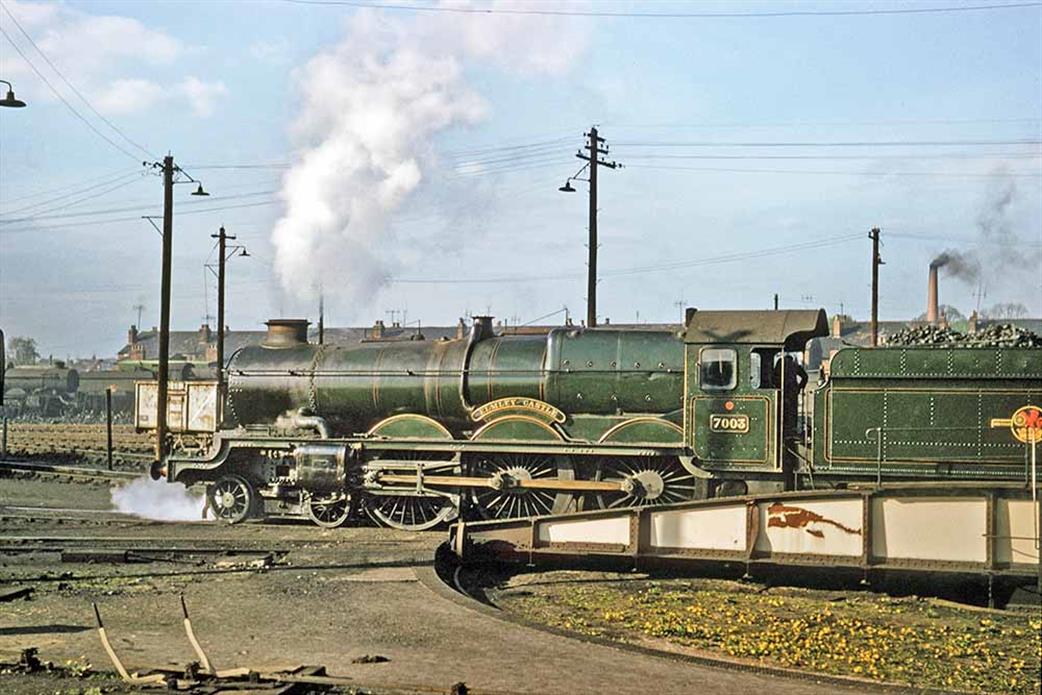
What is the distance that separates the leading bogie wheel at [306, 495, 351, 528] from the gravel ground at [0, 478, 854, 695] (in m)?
1.48

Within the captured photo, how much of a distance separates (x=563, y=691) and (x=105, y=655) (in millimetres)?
3872

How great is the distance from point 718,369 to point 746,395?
542mm

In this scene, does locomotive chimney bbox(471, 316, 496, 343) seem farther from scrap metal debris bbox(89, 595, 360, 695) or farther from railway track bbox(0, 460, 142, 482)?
railway track bbox(0, 460, 142, 482)

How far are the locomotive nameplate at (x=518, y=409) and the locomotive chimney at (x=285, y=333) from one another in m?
4.09

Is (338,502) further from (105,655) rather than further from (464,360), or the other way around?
(105,655)

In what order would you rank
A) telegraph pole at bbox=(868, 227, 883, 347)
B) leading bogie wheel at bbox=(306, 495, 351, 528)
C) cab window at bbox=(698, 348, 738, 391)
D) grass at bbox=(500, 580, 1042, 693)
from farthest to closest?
1. telegraph pole at bbox=(868, 227, 883, 347)
2. leading bogie wheel at bbox=(306, 495, 351, 528)
3. cab window at bbox=(698, 348, 738, 391)
4. grass at bbox=(500, 580, 1042, 693)

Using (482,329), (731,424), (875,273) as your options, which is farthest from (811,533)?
(875,273)

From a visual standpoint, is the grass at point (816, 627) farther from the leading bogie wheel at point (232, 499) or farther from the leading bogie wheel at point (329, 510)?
the leading bogie wheel at point (232, 499)

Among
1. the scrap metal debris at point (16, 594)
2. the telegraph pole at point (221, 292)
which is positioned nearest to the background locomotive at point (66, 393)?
the telegraph pole at point (221, 292)

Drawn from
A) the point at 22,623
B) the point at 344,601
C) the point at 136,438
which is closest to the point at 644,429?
the point at 344,601

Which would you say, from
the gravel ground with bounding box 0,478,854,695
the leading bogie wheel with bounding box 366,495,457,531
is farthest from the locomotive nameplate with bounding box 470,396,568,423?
the gravel ground with bounding box 0,478,854,695

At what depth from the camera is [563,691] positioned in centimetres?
814

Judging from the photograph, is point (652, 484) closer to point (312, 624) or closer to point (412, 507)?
point (412, 507)

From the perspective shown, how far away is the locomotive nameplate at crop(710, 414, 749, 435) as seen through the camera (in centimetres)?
1551
